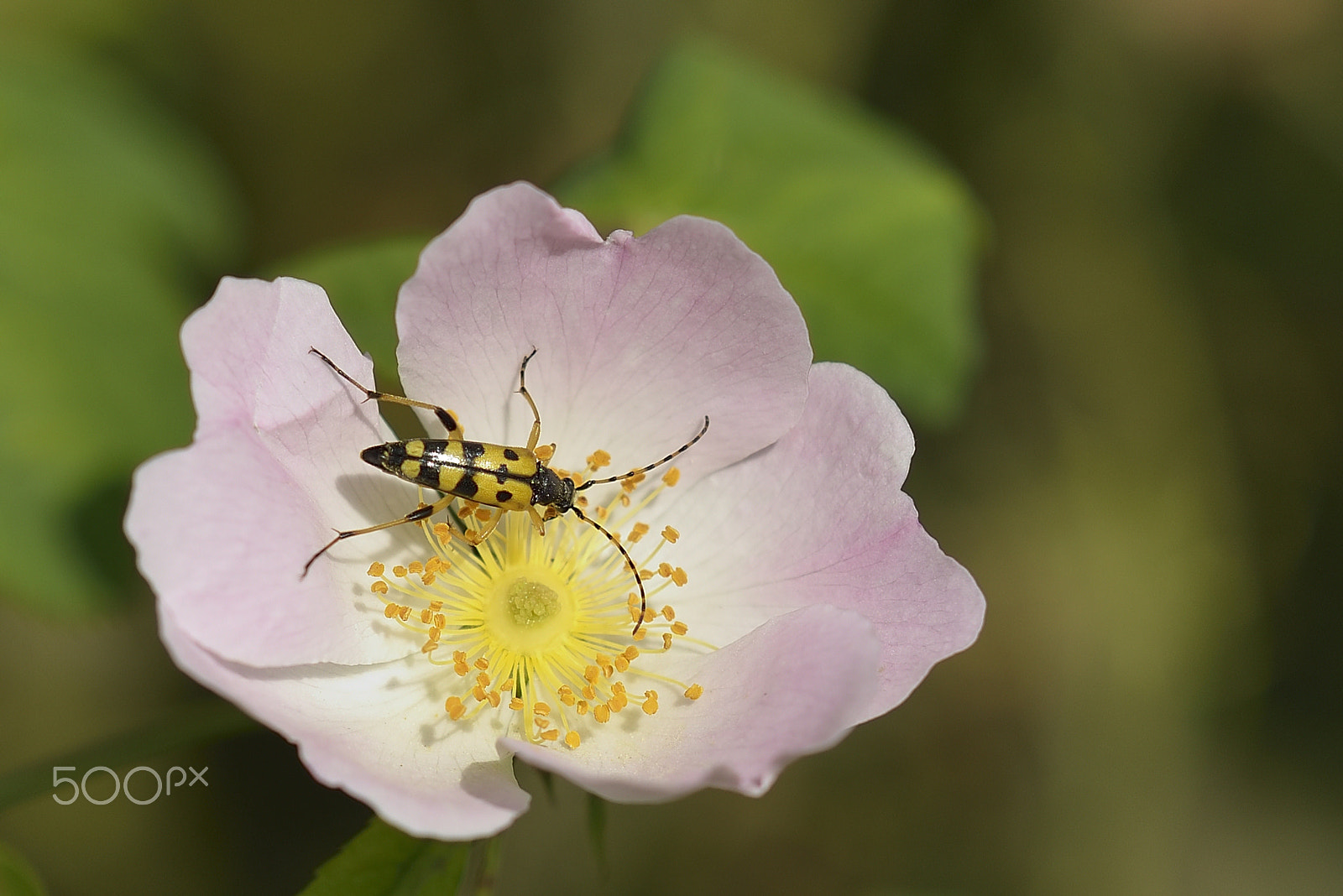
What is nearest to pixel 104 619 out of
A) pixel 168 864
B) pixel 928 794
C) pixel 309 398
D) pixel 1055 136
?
pixel 309 398

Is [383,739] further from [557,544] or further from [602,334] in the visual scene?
[602,334]

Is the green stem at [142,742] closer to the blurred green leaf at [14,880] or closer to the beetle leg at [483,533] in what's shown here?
the blurred green leaf at [14,880]

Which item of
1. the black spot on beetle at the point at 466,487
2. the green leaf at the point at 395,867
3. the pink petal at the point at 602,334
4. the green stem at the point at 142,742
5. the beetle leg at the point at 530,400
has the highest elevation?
the pink petal at the point at 602,334

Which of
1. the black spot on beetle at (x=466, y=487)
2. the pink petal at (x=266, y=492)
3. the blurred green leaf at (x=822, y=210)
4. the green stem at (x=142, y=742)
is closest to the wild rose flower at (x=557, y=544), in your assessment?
the pink petal at (x=266, y=492)

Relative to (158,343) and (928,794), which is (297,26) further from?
(928,794)

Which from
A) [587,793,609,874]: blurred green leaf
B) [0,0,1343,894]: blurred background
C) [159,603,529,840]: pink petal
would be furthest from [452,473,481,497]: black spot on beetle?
[0,0,1343,894]: blurred background

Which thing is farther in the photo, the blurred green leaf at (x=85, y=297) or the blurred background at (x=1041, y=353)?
the blurred background at (x=1041, y=353)
